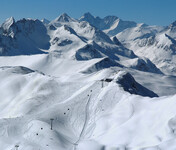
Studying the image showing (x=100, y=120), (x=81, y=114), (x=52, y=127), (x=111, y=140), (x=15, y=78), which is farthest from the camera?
(x=15, y=78)

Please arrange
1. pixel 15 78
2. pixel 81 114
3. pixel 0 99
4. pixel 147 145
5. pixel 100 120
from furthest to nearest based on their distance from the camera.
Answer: pixel 15 78
pixel 0 99
pixel 81 114
pixel 100 120
pixel 147 145

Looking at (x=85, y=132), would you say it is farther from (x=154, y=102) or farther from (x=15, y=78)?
(x=15, y=78)

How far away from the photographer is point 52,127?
49.8m

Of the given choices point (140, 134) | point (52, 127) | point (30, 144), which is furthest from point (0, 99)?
point (140, 134)

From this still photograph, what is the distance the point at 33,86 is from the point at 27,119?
1496 inches

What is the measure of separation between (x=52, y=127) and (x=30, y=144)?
7.82 meters

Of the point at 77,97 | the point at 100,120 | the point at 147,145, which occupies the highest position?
the point at 77,97

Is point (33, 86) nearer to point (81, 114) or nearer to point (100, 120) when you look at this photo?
point (81, 114)

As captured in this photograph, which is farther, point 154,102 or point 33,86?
point 33,86

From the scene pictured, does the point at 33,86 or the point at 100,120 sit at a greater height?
the point at 33,86

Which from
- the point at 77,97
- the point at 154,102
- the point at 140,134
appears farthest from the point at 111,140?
the point at 77,97

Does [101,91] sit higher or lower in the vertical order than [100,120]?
higher

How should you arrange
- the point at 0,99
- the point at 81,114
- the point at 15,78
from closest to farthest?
1. the point at 81,114
2. the point at 0,99
3. the point at 15,78

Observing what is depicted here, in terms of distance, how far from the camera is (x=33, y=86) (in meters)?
90.6
